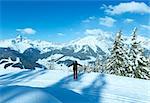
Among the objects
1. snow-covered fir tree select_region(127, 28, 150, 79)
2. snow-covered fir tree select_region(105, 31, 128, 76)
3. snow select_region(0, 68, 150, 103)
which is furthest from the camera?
snow-covered fir tree select_region(105, 31, 128, 76)

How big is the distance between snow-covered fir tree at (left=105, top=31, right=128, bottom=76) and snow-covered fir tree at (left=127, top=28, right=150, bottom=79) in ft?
2.20

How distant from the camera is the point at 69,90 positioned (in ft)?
35.9

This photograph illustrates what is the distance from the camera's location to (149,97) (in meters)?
12.2

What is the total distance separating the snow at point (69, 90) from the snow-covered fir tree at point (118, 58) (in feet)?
65.2

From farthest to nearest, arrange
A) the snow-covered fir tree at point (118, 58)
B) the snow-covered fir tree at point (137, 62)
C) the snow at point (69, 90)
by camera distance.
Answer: the snow-covered fir tree at point (118, 58)
the snow-covered fir tree at point (137, 62)
the snow at point (69, 90)

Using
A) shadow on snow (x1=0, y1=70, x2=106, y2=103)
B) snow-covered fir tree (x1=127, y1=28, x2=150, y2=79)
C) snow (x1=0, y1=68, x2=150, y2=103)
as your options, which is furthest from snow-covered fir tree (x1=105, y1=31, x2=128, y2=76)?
shadow on snow (x1=0, y1=70, x2=106, y2=103)

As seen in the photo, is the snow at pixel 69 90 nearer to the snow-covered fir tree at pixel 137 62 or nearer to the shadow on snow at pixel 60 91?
the shadow on snow at pixel 60 91

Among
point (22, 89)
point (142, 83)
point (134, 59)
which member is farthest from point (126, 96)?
point (134, 59)

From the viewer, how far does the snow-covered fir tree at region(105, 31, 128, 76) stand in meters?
36.3

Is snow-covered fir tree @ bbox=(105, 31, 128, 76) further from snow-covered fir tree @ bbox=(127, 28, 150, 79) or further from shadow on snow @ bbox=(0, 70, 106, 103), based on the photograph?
shadow on snow @ bbox=(0, 70, 106, 103)

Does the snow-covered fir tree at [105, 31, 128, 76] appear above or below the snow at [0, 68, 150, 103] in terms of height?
above

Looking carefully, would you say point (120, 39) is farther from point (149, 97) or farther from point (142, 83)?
point (149, 97)

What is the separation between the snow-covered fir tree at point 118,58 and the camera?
36344mm

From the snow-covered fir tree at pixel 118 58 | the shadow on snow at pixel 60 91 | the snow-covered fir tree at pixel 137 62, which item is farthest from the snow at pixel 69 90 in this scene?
the snow-covered fir tree at pixel 118 58
